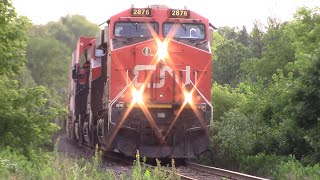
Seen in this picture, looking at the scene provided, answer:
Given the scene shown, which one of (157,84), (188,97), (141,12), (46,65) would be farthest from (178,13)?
(46,65)

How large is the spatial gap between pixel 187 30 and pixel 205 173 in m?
4.13

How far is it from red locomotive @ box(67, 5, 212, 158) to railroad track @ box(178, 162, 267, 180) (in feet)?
1.64

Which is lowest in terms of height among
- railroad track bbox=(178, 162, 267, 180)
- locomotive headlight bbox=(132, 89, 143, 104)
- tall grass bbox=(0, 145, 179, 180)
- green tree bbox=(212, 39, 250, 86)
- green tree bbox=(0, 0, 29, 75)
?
railroad track bbox=(178, 162, 267, 180)

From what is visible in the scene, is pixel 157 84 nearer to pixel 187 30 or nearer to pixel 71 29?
pixel 187 30

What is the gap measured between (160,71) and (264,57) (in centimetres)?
1913

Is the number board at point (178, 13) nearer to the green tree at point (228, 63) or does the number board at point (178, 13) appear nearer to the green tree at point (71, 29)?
the green tree at point (71, 29)

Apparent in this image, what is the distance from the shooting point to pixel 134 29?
16062 millimetres

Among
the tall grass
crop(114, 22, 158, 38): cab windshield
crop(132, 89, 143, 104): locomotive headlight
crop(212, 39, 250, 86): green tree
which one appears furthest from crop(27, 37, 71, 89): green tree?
the tall grass

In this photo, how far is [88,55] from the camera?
2072 centimetres

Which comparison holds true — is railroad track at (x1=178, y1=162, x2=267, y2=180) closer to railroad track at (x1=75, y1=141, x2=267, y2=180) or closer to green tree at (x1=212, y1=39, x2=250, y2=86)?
railroad track at (x1=75, y1=141, x2=267, y2=180)

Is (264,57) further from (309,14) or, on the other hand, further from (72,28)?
(72,28)

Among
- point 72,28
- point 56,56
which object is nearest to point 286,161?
point 72,28

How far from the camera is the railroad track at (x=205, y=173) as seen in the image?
12220 millimetres

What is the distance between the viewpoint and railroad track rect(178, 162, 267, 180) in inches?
481
